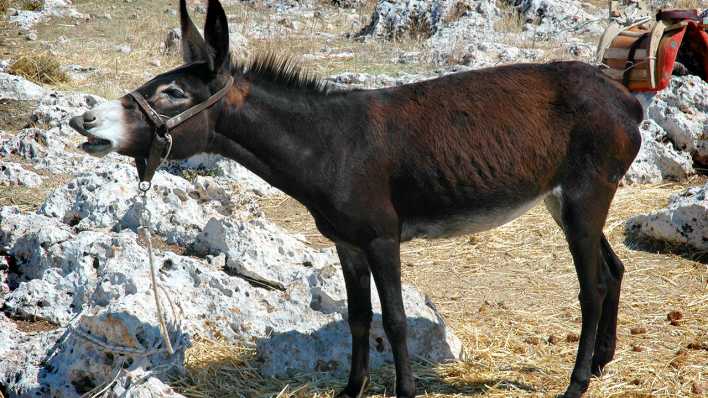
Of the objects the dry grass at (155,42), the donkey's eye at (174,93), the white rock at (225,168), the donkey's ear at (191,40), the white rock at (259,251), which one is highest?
the donkey's ear at (191,40)

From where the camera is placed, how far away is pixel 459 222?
4.30 meters

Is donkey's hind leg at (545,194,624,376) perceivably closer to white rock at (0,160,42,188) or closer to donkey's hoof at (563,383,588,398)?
donkey's hoof at (563,383,588,398)

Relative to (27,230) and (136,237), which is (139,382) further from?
(27,230)

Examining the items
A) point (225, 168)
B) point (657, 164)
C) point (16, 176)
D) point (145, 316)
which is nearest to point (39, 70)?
point (16, 176)

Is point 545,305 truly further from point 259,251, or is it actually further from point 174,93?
point 174,93

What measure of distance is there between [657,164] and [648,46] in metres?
2.40

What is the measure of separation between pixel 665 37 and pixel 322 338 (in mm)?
3879

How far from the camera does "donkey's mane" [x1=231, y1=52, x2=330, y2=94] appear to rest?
411 cm

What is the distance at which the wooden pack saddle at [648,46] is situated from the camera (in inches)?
234

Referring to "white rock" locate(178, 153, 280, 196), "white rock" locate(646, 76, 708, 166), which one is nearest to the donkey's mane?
"white rock" locate(178, 153, 280, 196)

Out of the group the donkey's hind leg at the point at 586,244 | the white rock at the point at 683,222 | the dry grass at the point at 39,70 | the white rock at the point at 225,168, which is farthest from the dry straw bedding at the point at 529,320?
the dry grass at the point at 39,70

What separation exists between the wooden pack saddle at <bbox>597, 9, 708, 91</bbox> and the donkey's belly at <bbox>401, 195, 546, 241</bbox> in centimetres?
171

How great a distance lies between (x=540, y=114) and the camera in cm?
431

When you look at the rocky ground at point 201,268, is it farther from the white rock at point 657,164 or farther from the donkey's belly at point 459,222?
the donkey's belly at point 459,222
